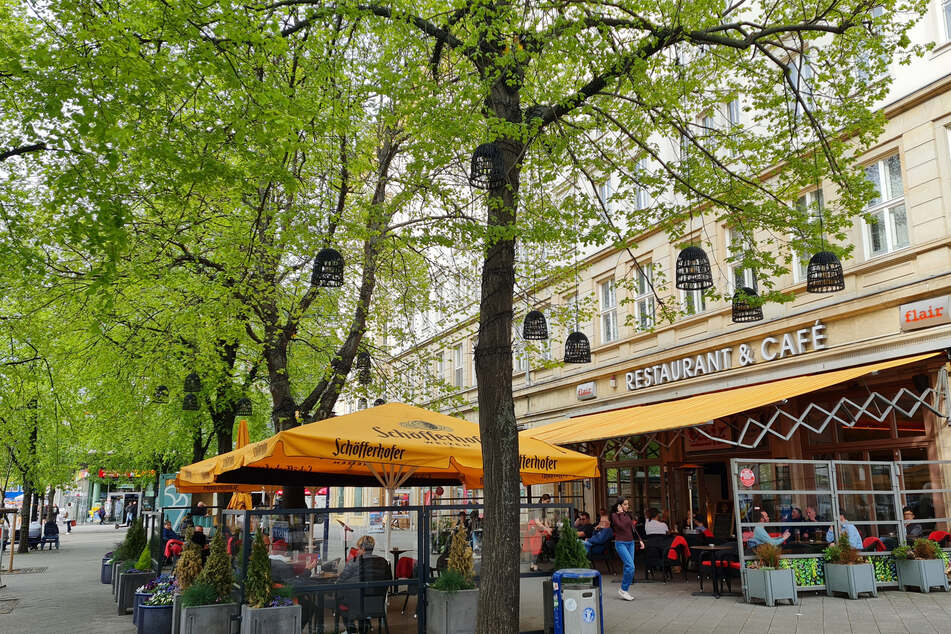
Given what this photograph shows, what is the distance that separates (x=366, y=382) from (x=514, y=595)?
30.0ft

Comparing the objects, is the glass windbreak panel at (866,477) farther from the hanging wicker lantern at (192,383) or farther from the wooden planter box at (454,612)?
the hanging wicker lantern at (192,383)

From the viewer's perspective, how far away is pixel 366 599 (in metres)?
9.12

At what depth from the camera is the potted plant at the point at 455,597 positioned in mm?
8758

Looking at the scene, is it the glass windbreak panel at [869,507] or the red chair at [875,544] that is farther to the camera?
the glass windbreak panel at [869,507]

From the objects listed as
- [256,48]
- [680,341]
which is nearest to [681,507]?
[680,341]

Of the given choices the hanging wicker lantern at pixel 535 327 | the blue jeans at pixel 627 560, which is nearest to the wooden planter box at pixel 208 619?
the blue jeans at pixel 627 560

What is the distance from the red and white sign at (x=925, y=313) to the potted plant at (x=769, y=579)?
516 centimetres

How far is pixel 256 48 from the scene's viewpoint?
804 centimetres

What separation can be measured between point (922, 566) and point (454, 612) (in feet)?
26.6

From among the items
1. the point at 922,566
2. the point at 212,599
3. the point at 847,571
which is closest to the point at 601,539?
the point at 847,571

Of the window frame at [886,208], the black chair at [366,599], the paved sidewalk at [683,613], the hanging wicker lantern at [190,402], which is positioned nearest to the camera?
the black chair at [366,599]

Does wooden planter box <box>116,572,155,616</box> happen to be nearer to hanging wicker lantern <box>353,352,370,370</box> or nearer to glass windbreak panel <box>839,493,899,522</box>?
hanging wicker lantern <box>353,352,370,370</box>

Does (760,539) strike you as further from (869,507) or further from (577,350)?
(577,350)

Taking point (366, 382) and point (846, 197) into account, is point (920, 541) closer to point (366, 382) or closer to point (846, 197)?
point (846, 197)
